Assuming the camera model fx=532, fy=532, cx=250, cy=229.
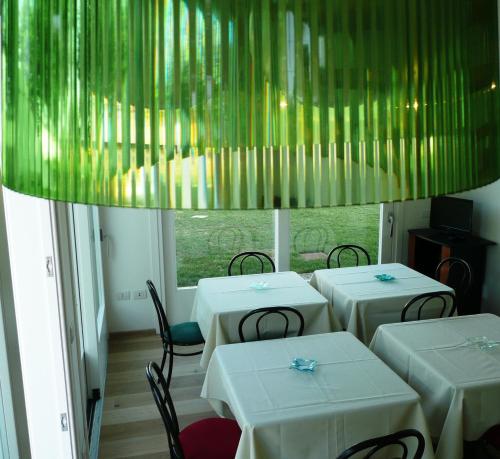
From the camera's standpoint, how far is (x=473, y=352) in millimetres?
2920

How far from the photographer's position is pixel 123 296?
4.95 meters

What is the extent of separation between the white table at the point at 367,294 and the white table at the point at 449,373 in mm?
459

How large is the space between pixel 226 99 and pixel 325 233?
5.22m

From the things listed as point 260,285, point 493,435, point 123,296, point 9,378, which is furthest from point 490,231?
point 9,378

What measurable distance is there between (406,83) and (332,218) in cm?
523

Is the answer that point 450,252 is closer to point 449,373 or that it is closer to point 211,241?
point 211,241

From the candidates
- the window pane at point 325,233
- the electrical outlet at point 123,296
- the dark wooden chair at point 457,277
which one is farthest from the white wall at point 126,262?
the dark wooden chair at point 457,277

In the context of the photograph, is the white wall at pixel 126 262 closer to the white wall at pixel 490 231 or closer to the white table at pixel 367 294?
the white table at pixel 367 294

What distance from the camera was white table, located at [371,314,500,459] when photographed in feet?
8.30

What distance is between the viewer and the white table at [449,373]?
2530mm

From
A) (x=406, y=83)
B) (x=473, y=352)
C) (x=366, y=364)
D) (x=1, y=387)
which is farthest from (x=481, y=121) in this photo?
(x=473, y=352)

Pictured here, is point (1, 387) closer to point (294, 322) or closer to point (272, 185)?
point (272, 185)

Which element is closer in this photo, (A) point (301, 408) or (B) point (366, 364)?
(A) point (301, 408)

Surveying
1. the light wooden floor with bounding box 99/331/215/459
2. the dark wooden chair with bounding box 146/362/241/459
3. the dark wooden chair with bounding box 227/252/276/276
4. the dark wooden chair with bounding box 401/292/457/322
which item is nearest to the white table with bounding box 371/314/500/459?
the dark wooden chair with bounding box 401/292/457/322
